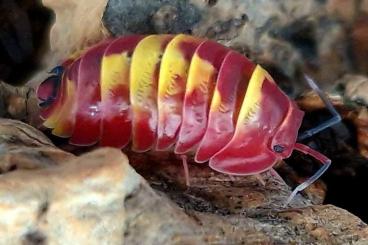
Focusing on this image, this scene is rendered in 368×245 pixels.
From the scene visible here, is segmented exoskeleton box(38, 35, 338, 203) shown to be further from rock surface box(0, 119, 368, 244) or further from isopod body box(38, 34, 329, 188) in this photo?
rock surface box(0, 119, 368, 244)

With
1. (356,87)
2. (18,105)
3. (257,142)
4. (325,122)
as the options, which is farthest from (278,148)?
(18,105)

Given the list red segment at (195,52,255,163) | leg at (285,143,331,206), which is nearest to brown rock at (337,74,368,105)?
leg at (285,143,331,206)

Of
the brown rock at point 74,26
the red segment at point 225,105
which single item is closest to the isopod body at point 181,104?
the red segment at point 225,105

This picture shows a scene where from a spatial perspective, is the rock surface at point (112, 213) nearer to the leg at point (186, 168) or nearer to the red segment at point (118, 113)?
the leg at point (186, 168)

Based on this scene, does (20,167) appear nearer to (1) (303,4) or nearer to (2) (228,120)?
(2) (228,120)

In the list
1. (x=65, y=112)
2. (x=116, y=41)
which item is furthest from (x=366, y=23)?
(x=65, y=112)

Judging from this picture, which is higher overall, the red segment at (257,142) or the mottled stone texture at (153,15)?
the mottled stone texture at (153,15)

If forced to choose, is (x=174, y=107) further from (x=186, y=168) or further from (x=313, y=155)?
(x=313, y=155)
